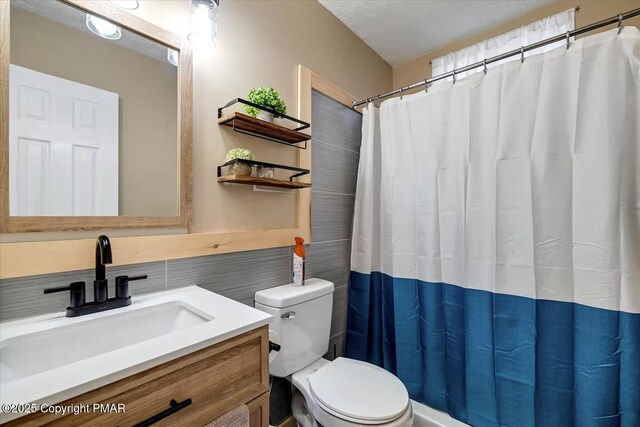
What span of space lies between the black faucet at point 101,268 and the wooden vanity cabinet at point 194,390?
1.28ft

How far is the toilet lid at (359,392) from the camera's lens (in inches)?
43.6

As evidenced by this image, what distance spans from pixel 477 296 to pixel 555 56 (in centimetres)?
112

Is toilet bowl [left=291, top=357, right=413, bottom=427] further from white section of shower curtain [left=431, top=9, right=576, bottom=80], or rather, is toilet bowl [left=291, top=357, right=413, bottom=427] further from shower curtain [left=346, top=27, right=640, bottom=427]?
white section of shower curtain [left=431, top=9, right=576, bottom=80]

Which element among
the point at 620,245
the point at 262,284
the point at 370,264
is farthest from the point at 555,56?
the point at 262,284

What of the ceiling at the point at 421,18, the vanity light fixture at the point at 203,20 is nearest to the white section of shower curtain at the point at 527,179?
the ceiling at the point at 421,18

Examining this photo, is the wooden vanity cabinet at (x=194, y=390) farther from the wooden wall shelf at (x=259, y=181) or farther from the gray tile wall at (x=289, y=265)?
the wooden wall shelf at (x=259, y=181)

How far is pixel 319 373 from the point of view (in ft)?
4.43

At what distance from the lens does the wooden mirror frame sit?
80cm

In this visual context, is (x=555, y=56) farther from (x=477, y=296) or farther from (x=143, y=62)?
(x=143, y=62)

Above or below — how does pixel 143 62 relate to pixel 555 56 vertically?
below

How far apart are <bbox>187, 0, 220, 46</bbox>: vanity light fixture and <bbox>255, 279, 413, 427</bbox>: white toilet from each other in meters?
1.11

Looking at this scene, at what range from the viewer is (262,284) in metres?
1.43

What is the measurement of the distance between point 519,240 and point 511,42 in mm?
1359

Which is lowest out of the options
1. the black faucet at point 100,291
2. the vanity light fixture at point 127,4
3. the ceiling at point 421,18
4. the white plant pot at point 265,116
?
the black faucet at point 100,291
